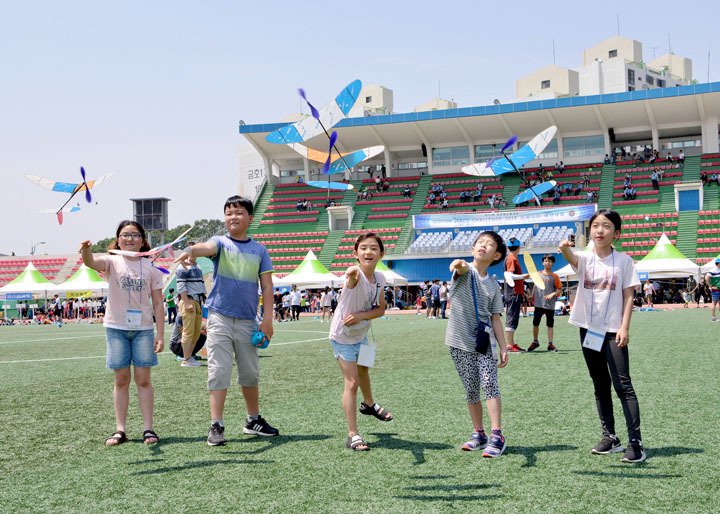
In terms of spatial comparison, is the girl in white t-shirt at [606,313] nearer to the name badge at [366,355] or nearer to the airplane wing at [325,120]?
the name badge at [366,355]

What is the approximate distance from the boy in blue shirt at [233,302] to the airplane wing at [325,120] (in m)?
30.3

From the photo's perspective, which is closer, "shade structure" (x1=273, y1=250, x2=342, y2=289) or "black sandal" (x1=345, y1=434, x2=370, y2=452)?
"black sandal" (x1=345, y1=434, x2=370, y2=452)

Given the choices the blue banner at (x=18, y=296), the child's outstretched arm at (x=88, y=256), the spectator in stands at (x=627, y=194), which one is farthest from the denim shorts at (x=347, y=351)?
the spectator in stands at (x=627, y=194)

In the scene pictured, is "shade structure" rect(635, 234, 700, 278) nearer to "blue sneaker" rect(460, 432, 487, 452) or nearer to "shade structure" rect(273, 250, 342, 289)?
"shade structure" rect(273, 250, 342, 289)

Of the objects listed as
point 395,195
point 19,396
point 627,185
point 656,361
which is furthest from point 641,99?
point 19,396

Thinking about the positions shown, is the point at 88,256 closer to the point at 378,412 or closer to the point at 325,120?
the point at 378,412

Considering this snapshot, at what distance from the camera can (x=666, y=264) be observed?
3328 cm

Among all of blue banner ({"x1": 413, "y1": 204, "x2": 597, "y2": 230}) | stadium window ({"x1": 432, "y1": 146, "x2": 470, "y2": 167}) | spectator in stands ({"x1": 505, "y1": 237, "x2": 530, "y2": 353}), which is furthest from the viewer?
stadium window ({"x1": 432, "y1": 146, "x2": 470, "y2": 167})

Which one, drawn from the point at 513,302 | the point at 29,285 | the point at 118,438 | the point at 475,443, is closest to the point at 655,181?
the point at 29,285

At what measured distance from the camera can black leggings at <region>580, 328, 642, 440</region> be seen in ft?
Answer: 16.9

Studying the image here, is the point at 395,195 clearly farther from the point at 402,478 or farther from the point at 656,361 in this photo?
the point at 402,478

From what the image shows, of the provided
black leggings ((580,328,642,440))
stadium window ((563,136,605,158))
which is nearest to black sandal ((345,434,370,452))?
black leggings ((580,328,642,440))

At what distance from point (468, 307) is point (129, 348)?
2672mm

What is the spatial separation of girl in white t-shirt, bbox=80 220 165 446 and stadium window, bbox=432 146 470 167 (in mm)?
50434
